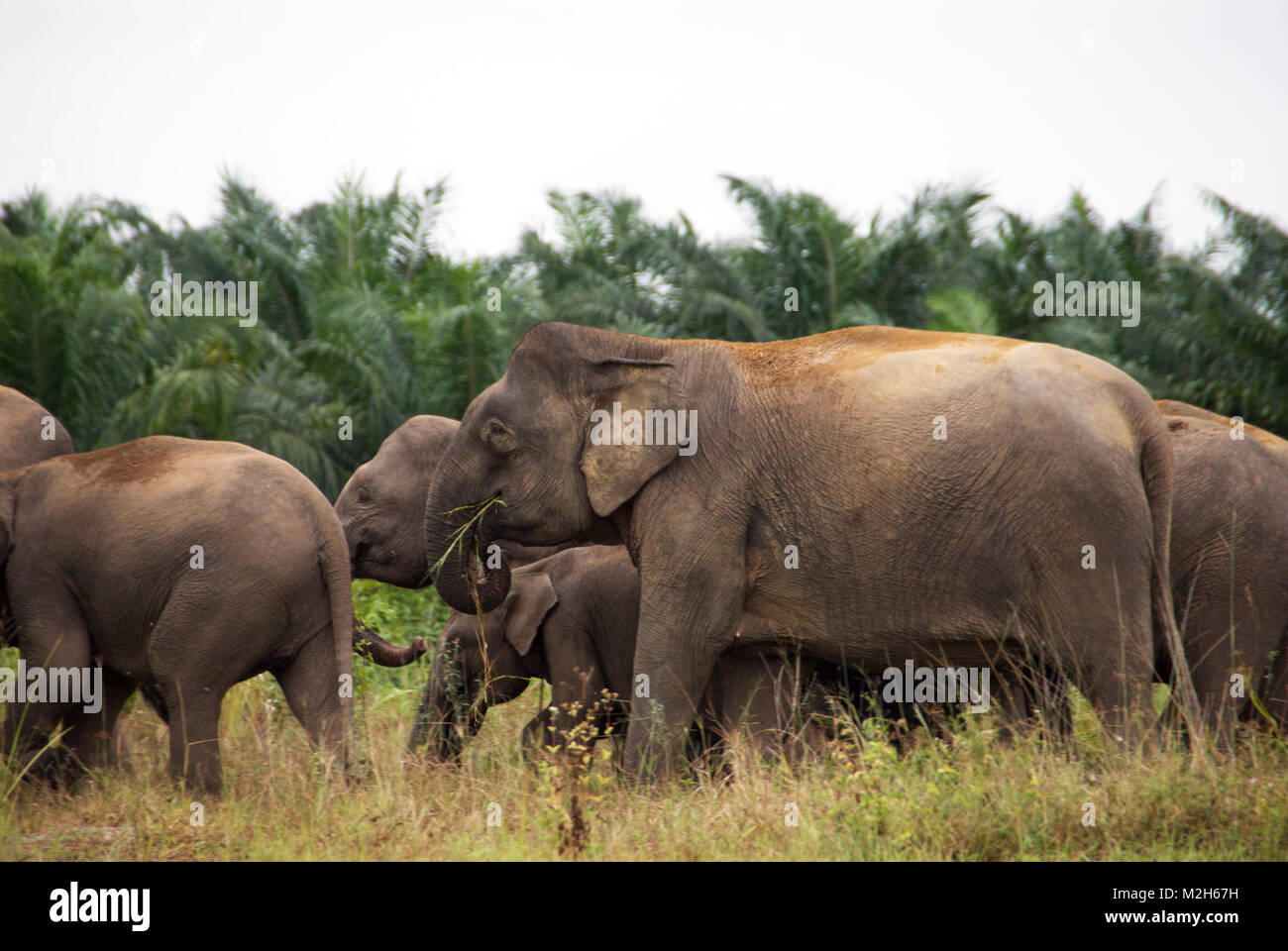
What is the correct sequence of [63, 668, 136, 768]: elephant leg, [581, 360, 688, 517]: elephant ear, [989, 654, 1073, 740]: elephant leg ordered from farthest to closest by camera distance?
[63, 668, 136, 768]: elephant leg < [581, 360, 688, 517]: elephant ear < [989, 654, 1073, 740]: elephant leg

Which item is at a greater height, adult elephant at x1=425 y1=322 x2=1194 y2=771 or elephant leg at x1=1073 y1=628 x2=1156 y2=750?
adult elephant at x1=425 y1=322 x2=1194 y2=771

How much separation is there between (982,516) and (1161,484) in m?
0.95

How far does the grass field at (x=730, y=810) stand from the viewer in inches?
231

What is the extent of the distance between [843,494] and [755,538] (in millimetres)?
560

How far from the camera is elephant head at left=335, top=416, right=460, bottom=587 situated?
9.15 metres

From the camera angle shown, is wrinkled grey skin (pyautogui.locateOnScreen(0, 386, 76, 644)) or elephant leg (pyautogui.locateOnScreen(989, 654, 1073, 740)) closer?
elephant leg (pyautogui.locateOnScreen(989, 654, 1073, 740))

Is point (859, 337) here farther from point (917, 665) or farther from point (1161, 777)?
point (1161, 777)

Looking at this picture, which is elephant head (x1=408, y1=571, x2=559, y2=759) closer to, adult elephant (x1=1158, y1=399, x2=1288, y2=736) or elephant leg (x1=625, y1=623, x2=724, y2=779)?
elephant leg (x1=625, y1=623, x2=724, y2=779)

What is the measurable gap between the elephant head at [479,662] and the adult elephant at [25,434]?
303 centimetres

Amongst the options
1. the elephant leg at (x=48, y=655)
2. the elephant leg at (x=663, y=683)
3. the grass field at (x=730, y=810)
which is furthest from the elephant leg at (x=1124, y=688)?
the elephant leg at (x=48, y=655)

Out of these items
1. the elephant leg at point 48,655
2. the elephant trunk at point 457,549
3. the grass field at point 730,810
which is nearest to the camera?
the grass field at point 730,810

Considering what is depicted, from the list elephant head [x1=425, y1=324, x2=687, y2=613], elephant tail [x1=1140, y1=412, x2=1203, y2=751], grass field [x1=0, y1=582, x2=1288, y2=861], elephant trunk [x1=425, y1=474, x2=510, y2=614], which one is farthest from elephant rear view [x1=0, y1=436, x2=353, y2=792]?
elephant tail [x1=1140, y1=412, x2=1203, y2=751]

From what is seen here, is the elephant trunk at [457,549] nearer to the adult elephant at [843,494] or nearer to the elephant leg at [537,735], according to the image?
the adult elephant at [843,494]

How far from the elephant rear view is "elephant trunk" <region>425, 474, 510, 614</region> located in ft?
1.76
